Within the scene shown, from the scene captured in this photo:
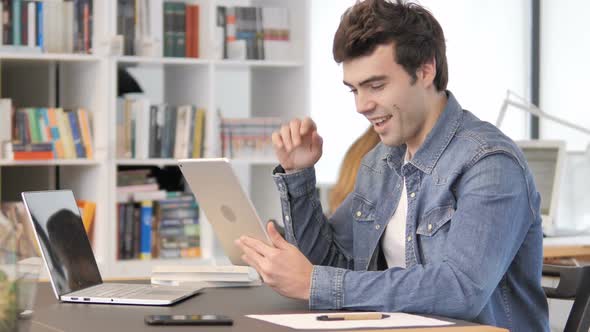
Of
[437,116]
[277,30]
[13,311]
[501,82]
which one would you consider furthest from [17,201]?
[501,82]

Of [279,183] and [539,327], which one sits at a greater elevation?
[279,183]

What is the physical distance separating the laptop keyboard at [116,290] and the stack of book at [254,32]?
223cm

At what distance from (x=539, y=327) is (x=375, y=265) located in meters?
0.38

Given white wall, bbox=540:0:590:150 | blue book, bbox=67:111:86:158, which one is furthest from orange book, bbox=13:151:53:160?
white wall, bbox=540:0:590:150

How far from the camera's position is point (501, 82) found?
626cm

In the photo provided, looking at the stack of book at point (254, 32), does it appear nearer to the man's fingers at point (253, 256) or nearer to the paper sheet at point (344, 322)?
the man's fingers at point (253, 256)

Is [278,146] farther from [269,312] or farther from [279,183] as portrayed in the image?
[269,312]

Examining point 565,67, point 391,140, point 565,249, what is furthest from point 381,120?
point 565,67

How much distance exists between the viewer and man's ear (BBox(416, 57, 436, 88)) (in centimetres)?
→ 215

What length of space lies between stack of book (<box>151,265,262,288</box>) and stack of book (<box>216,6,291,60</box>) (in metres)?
2.13

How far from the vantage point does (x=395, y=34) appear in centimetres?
212

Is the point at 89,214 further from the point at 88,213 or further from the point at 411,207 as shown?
the point at 411,207

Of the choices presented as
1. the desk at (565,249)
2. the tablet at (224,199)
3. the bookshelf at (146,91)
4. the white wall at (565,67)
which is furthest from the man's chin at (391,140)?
the white wall at (565,67)

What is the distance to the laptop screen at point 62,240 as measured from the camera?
2.03m
